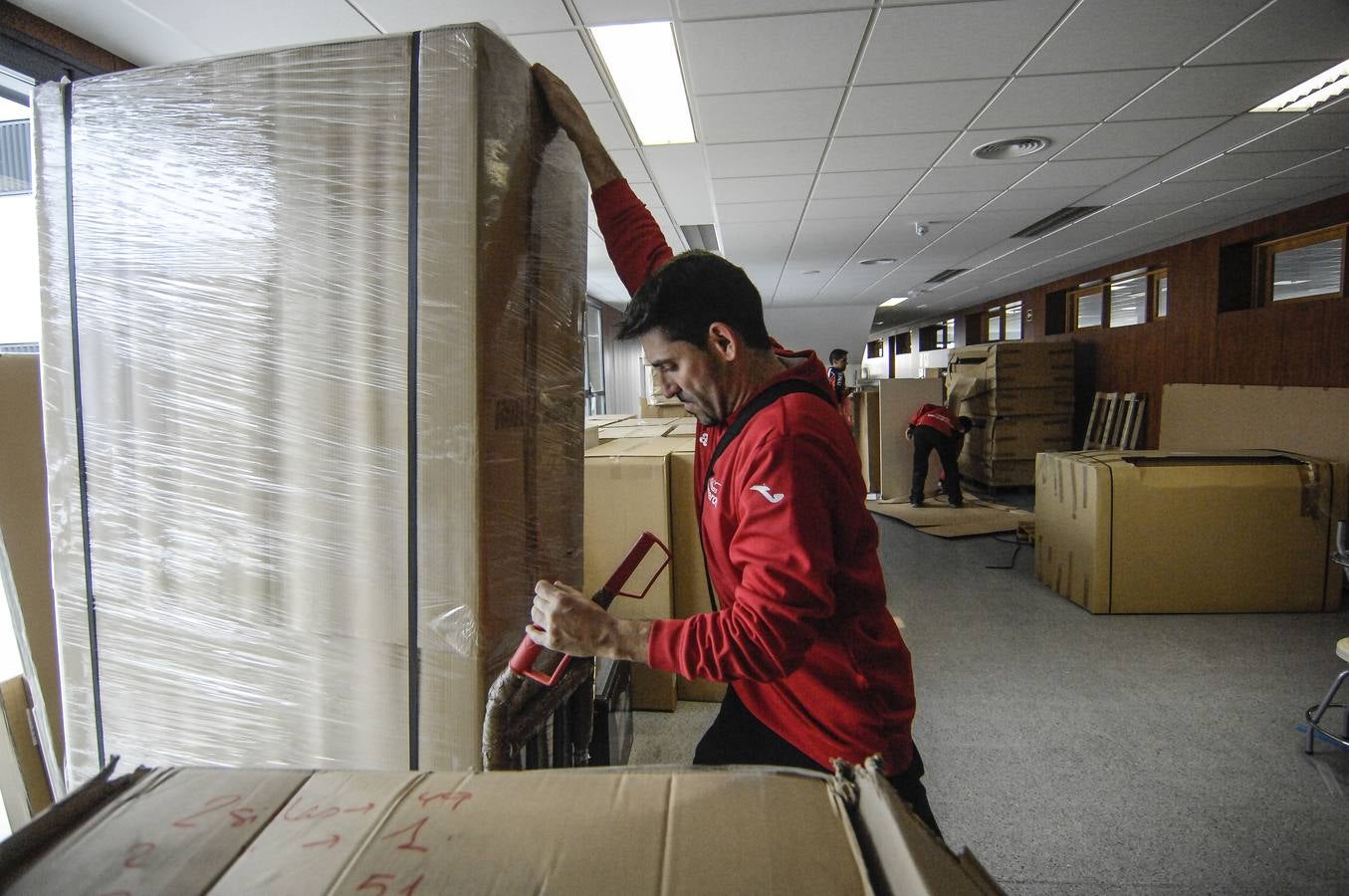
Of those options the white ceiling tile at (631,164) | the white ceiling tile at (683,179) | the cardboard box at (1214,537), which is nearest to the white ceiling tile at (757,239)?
the white ceiling tile at (683,179)

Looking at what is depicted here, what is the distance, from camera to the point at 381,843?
0.43 meters

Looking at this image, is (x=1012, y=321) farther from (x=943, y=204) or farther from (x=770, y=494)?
(x=770, y=494)

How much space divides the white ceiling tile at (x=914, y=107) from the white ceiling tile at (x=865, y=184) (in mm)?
724

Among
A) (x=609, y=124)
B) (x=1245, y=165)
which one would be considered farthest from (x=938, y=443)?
(x=609, y=124)

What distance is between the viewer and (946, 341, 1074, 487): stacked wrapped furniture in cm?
708

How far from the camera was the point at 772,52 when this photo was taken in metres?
2.52

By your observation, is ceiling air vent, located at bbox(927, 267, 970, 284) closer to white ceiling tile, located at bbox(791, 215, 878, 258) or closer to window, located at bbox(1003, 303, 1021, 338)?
white ceiling tile, located at bbox(791, 215, 878, 258)

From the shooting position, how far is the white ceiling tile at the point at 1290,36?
7.55 ft

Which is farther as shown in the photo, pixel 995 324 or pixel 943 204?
pixel 995 324

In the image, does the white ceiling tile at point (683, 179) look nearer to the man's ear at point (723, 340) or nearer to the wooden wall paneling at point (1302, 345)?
the man's ear at point (723, 340)

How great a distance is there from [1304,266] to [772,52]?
17.3 feet

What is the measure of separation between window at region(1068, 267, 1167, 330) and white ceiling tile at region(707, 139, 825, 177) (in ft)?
16.6

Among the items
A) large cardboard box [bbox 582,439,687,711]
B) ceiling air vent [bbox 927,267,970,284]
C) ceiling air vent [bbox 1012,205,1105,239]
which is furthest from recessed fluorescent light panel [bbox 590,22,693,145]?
ceiling air vent [bbox 927,267,970,284]

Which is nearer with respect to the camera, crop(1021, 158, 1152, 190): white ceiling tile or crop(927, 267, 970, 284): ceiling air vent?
crop(1021, 158, 1152, 190): white ceiling tile
